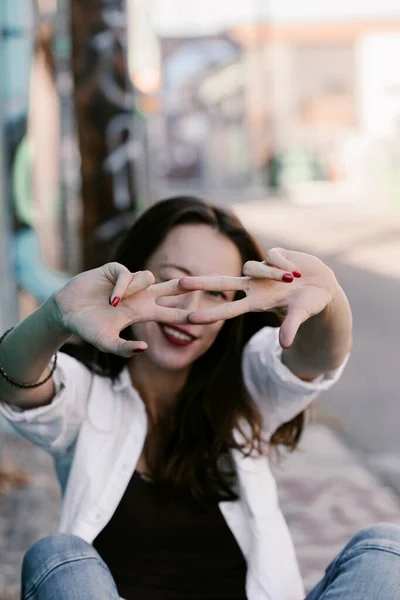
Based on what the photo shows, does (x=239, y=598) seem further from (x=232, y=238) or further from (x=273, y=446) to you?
(x=232, y=238)

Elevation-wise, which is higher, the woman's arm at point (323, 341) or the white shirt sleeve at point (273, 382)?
the woman's arm at point (323, 341)

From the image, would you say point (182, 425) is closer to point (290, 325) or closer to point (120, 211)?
point (290, 325)

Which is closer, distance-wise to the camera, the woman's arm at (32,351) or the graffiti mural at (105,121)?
the woman's arm at (32,351)

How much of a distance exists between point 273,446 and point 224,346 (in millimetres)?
269

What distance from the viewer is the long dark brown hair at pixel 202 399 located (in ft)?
7.03

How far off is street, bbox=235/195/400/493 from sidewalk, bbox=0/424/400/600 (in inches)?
7.0

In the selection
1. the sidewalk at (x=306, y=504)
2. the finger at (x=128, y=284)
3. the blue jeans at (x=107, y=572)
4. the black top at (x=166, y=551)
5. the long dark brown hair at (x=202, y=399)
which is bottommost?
Answer: the sidewalk at (x=306, y=504)

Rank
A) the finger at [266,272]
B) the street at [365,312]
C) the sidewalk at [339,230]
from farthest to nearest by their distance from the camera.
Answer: the sidewalk at [339,230] → the street at [365,312] → the finger at [266,272]

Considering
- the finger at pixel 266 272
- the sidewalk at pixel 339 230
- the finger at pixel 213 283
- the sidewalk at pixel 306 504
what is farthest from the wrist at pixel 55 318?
the sidewalk at pixel 339 230

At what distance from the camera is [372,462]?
4668 millimetres

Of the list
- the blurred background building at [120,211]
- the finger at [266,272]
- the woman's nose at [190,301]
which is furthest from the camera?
the blurred background building at [120,211]

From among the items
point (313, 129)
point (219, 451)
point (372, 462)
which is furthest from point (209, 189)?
point (219, 451)

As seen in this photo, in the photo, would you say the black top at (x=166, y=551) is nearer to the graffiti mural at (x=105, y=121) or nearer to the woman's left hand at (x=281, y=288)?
the woman's left hand at (x=281, y=288)

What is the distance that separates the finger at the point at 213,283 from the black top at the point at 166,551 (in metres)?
0.57
